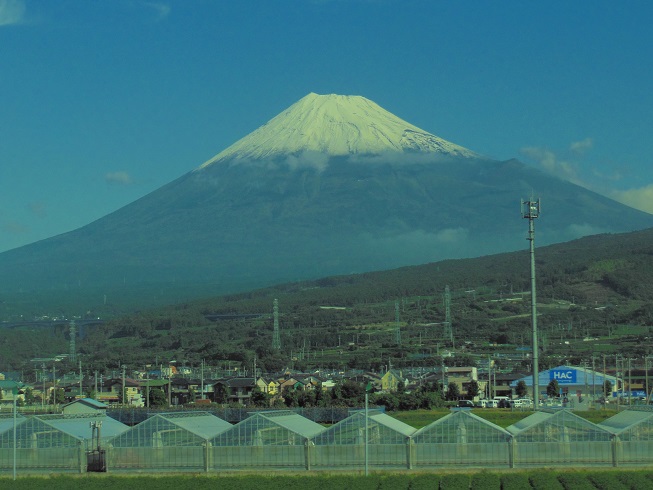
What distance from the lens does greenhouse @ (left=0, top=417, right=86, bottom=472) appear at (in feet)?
140

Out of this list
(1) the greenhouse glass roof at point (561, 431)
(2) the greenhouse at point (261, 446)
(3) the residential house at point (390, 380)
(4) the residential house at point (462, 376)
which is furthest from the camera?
(4) the residential house at point (462, 376)

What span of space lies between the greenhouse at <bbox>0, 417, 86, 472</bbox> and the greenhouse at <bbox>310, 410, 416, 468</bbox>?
806 centimetres

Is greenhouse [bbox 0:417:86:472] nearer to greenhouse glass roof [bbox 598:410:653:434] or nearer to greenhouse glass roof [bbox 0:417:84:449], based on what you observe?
greenhouse glass roof [bbox 0:417:84:449]

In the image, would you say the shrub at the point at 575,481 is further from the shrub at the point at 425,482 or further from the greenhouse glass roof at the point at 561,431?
the shrub at the point at 425,482

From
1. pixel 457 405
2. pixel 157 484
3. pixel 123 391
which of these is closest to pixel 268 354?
pixel 123 391

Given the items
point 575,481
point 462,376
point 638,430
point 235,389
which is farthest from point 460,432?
point 462,376

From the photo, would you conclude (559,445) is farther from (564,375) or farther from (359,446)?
(564,375)

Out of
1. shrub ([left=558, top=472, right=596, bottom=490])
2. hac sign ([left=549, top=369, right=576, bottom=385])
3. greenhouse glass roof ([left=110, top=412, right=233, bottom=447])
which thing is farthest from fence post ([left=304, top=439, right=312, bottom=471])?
hac sign ([left=549, top=369, right=576, bottom=385])

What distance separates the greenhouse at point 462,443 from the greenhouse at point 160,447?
689cm

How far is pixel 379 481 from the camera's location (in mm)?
37562

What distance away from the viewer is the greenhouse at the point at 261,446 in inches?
1635

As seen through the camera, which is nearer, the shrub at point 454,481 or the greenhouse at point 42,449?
the shrub at point 454,481

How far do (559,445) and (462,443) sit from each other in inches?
122

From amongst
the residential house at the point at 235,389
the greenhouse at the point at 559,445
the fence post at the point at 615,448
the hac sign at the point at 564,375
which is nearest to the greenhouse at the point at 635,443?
the fence post at the point at 615,448
